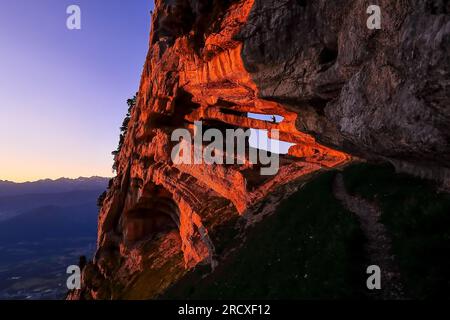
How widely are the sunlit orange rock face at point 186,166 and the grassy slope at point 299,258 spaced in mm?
4186

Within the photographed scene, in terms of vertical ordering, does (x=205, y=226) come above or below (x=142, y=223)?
above

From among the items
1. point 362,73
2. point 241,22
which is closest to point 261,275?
point 362,73

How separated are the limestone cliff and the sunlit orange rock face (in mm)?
237

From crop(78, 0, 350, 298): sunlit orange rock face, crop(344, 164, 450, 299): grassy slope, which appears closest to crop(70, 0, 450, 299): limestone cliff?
crop(78, 0, 350, 298): sunlit orange rock face

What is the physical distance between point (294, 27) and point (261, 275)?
19185mm

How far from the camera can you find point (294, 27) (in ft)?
77.3

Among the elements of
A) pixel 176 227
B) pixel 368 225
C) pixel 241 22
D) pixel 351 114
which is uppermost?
pixel 241 22

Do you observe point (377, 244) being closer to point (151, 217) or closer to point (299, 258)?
point (299, 258)

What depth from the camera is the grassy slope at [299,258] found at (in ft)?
40.8

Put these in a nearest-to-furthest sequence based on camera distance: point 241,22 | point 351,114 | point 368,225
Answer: point 368,225 < point 351,114 < point 241,22

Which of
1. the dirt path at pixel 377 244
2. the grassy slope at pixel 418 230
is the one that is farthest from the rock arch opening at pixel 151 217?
the grassy slope at pixel 418 230

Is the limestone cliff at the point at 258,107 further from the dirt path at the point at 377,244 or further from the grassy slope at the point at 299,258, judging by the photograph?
the grassy slope at the point at 299,258

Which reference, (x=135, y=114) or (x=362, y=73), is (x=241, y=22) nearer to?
(x=362, y=73)

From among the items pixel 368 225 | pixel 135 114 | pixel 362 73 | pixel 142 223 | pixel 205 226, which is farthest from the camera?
pixel 135 114
